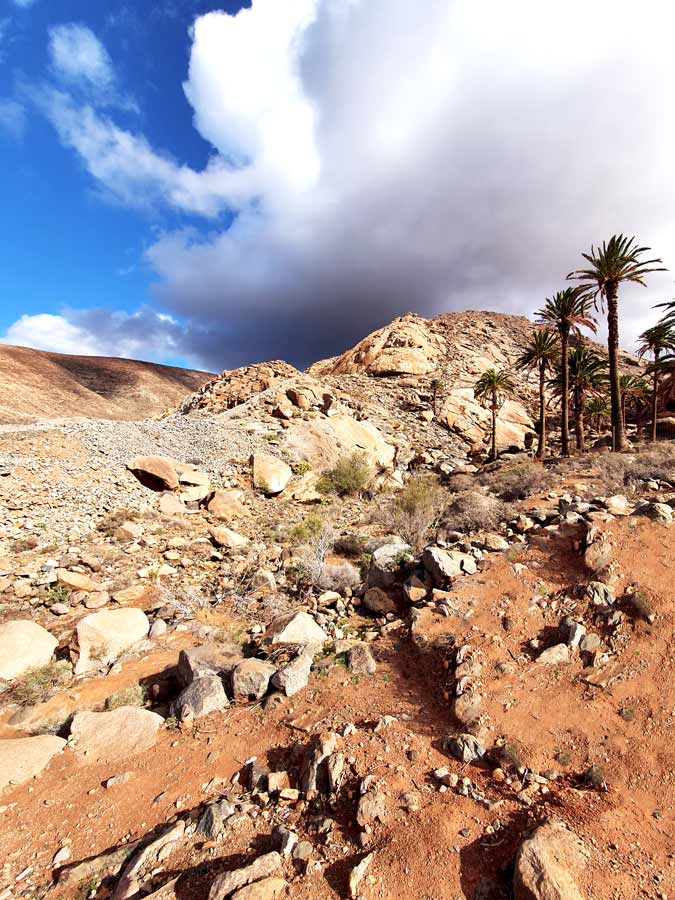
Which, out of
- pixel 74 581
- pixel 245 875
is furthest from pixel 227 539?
pixel 245 875

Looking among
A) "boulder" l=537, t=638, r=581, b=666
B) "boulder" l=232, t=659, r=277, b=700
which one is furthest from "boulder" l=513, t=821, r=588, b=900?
"boulder" l=232, t=659, r=277, b=700

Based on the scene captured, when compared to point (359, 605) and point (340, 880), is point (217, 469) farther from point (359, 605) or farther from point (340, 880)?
point (340, 880)

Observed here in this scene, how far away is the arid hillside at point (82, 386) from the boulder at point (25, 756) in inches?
1894

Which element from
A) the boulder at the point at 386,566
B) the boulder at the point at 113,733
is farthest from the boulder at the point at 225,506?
the boulder at the point at 113,733

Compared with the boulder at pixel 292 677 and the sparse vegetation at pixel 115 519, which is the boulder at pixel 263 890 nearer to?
the boulder at pixel 292 677

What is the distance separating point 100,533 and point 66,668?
16.6 feet

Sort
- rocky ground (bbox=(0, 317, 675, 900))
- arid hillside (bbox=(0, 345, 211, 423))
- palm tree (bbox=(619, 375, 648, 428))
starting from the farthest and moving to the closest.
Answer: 1. arid hillside (bbox=(0, 345, 211, 423))
2. palm tree (bbox=(619, 375, 648, 428))
3. rocky ground (bbox=(0, 317, 675, 900))

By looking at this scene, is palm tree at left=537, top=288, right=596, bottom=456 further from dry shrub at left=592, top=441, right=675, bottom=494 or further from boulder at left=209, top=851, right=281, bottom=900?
boulder at left=209, top=851, right=281, bottom=900

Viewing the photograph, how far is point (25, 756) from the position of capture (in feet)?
16.0

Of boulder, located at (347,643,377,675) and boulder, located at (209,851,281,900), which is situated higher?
boulder, located at (347,643,377,675)

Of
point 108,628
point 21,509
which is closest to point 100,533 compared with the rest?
point 21,509

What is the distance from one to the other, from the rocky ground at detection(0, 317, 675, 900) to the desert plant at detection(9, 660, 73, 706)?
3cm

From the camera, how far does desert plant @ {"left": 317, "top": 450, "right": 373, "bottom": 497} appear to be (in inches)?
719

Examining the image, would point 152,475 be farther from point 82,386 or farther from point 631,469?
point 82,386
